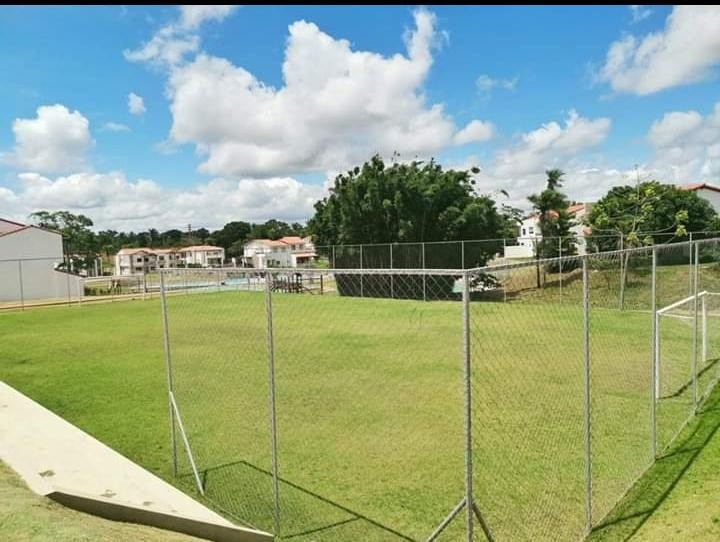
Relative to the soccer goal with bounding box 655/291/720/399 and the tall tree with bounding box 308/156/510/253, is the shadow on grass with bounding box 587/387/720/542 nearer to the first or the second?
the soccer goal with bounding box 655/291/720/399

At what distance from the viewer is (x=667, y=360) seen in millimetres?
9234

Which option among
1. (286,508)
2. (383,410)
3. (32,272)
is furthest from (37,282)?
(286,508)

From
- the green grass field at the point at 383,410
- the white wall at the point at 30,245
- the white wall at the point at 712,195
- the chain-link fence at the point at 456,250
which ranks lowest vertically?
the green grass field at the point at 383,410

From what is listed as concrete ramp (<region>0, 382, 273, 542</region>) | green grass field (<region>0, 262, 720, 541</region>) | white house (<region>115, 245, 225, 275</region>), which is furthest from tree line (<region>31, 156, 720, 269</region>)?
white house (<region>115, 245, 225, 275</region>)

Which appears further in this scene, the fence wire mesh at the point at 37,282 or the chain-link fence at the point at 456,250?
the fence wire mesh at the point at 37,282

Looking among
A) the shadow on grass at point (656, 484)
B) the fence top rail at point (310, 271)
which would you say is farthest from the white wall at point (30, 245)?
the shadow on grass at point (656, 484)

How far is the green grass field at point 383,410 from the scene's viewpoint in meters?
4.62

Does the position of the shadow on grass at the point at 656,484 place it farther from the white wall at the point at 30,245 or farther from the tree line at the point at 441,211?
the white wall at the point at 30,245

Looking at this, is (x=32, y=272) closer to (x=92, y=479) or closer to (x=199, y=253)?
(x=92, y=479)

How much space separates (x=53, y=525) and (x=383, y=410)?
15.9 ft

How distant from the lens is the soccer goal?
6.87 meters

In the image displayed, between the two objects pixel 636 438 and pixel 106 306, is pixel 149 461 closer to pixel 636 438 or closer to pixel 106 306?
pixel 636 438

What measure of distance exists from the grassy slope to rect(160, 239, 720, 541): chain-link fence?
1054 mm

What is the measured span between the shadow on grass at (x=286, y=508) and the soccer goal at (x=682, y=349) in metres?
3.50
